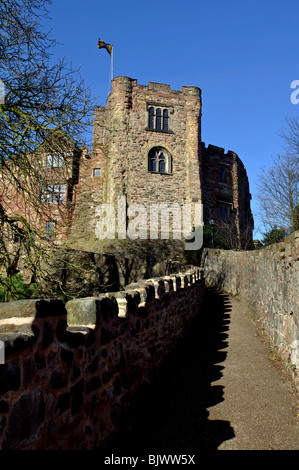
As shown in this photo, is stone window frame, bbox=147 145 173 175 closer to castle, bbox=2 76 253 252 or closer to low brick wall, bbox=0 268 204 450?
castle, bbox=2 76 253 252

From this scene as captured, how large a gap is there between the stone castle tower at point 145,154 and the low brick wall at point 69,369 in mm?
17057

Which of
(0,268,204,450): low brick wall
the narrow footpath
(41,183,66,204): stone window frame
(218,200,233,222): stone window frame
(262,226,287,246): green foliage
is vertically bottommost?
the narrow footpath

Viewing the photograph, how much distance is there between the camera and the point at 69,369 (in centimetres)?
256

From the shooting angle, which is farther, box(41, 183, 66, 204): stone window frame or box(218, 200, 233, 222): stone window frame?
box(218, 200, 233, 222): stone window frame

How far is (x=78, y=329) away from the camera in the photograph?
2.89m

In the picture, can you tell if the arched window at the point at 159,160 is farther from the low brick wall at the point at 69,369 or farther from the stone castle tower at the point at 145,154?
the low brick wall at the point at 69,369

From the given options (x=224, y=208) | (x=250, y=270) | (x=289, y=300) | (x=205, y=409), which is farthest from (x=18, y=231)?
(x=224, y=208)

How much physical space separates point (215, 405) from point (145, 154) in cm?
1941

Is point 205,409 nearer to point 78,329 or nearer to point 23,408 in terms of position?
point 78,329

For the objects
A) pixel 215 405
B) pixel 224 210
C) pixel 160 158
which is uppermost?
pixel 160 158

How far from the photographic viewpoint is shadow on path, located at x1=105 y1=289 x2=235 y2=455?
3.34 metres

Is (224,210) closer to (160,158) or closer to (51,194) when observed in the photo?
(160,158)

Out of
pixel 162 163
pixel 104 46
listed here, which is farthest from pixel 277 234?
pixel 104 46

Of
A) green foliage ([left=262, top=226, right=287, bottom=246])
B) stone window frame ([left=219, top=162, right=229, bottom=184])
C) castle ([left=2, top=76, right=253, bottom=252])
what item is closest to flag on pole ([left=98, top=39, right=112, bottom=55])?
castle ([left=2, top=76, right=253, bottom=252])
